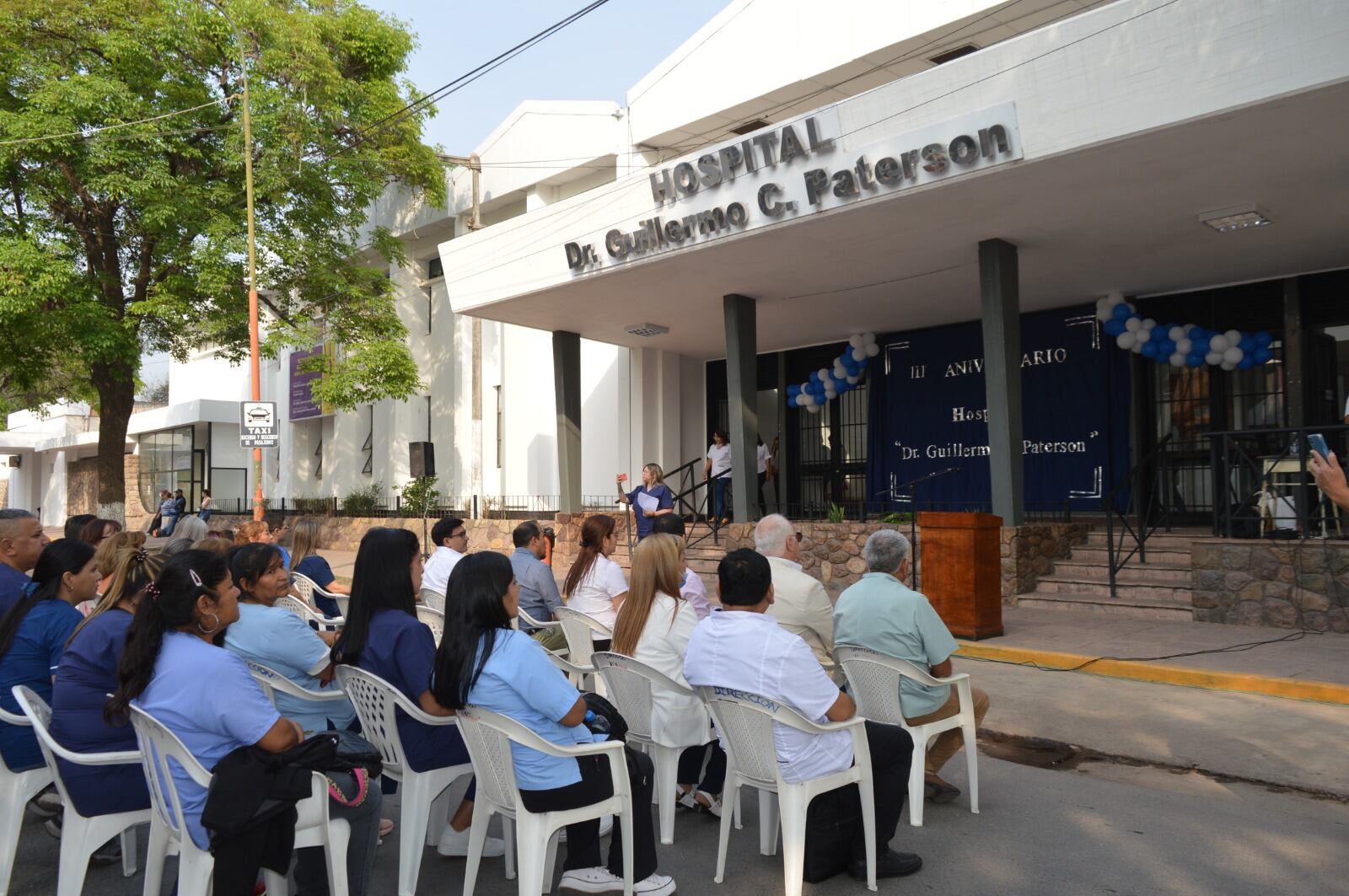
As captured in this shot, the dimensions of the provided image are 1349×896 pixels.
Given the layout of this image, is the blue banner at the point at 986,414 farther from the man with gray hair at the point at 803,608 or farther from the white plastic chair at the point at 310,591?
the man with gray hair at the point at 803,608

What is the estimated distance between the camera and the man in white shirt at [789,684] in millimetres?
3582

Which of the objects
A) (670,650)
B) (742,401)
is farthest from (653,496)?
(670,650)

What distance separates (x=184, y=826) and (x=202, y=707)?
38 cm

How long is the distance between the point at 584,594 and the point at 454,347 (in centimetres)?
1670

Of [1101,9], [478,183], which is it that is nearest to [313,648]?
[1101,9]

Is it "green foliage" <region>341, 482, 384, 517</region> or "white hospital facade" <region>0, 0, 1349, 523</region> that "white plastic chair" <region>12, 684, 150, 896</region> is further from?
"green foliage" <region>341, 482, 384, 517</region>

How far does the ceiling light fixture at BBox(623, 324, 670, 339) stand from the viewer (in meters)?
15.5

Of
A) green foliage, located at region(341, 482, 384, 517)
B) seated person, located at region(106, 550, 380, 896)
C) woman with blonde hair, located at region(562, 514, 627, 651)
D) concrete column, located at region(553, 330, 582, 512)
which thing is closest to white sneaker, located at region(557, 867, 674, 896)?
seated person, located at region(106, 550, 380, 896)

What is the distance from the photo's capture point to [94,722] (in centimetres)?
331

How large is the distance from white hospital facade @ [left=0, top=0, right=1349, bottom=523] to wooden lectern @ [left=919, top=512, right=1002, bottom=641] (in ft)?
6.31

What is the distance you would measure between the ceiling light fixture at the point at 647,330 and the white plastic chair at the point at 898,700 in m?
11.4

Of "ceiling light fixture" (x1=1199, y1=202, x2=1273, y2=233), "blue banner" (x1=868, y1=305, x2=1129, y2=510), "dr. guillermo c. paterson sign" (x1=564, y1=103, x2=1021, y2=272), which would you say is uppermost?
"dr. guillermo c. paterson sign" (x1=564, y1=103, x2=1021, y2=272)

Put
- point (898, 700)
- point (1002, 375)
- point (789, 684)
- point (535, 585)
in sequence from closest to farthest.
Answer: point (789, 684) → point (898, 700) → point (535, 585) → point (1002, 375)

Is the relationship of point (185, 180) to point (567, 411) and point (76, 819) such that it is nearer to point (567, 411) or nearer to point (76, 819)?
point (567, 411)
